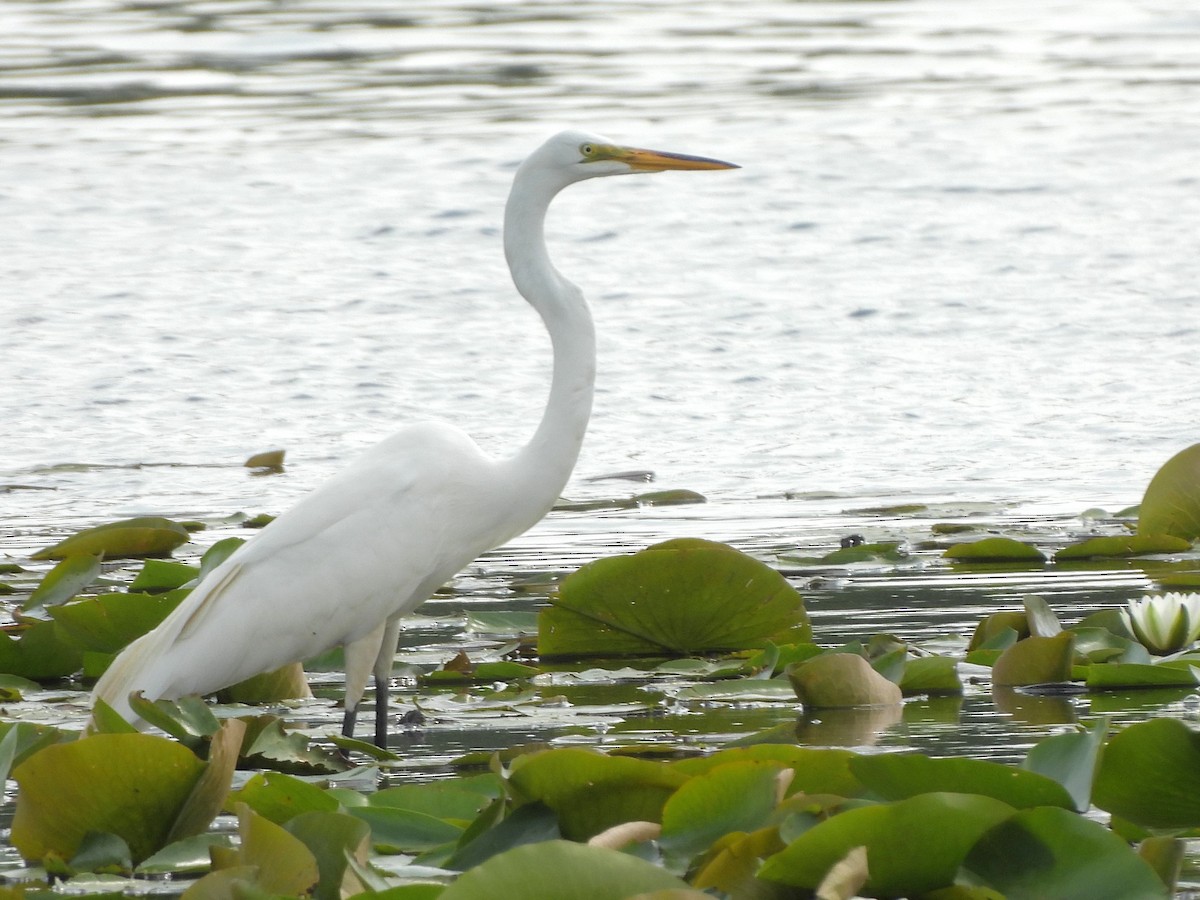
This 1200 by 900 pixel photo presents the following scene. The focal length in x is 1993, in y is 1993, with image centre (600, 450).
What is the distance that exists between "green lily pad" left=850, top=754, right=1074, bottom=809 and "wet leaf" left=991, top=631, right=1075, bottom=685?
1.22m

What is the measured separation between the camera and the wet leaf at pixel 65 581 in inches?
191

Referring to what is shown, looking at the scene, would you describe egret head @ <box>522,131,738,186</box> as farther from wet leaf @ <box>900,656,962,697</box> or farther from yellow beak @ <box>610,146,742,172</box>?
wet leaf @ <box>900,656,962,697</box>

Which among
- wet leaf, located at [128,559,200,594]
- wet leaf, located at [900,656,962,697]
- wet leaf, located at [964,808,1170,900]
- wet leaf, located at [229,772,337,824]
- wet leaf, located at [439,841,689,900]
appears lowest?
wet leaf, located at [128,559,200,594]

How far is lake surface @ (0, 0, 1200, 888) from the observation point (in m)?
6.59

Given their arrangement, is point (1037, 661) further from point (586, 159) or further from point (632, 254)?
point (632, 254)

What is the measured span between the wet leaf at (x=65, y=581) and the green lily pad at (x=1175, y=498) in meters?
2.71

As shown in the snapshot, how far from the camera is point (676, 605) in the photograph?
430cm

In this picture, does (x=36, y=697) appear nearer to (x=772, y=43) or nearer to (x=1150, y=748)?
(x=1150, y=748)

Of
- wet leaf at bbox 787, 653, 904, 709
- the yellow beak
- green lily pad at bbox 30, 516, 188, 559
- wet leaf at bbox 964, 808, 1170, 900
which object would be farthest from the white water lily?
Answer: green lily pad at bbox 30, 516, 188, 559

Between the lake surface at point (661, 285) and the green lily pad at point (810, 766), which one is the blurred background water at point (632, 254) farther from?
the green lily pad at point (810, 766)

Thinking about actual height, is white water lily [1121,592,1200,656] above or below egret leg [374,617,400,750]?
above

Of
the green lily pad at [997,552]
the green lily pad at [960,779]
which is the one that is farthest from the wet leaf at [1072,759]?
the green lily pad at [997,552]

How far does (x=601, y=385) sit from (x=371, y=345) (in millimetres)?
1454

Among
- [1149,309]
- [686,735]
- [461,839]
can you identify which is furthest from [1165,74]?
[461,839]
